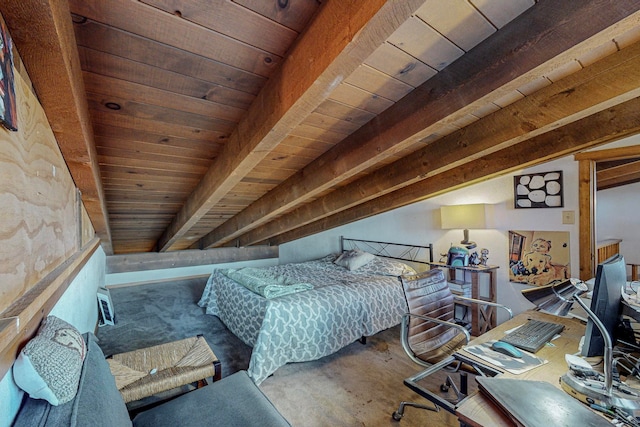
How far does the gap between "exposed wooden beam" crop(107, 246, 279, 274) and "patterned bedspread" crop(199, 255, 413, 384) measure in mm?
1136

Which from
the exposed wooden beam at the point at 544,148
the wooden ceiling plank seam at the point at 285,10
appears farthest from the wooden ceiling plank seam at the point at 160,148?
the exposed wooden beam at the point at 544,148

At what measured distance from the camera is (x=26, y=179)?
2.95 ft

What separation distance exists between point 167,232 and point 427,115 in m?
3.29

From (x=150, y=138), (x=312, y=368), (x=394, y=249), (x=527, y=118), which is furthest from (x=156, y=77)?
(x=394, y=249)

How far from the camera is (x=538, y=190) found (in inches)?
118

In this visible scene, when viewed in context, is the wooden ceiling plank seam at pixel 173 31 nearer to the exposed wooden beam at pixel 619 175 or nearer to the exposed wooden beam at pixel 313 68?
the exposed wooden beam at pixel 313 68

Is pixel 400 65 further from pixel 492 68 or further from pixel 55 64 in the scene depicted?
pixel 55 64

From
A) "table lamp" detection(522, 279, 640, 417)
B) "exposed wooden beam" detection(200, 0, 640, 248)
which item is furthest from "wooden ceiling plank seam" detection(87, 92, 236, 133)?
"table lamp" detection(522, 279, 640, 417)

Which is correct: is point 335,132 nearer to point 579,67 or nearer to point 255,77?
point 255,77

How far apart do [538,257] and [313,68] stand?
3.21 meters

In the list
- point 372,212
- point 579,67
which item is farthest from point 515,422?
point 372,212

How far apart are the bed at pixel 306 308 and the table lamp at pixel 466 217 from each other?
489 mm

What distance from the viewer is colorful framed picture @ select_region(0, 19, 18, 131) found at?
24.8 inches

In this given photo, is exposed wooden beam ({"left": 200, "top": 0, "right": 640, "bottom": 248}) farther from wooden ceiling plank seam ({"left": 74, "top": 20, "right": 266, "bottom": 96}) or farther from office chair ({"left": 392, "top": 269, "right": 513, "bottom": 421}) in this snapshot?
office chair ({"left": 392, "top": 269, "right": 513, "bottom": 421})
